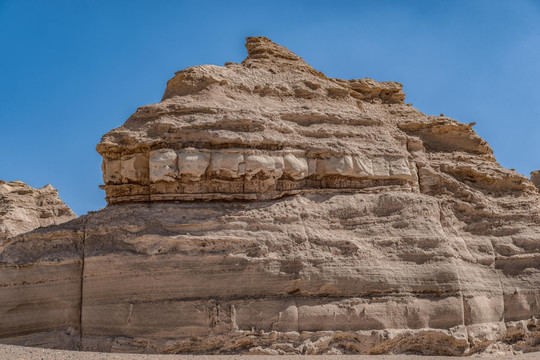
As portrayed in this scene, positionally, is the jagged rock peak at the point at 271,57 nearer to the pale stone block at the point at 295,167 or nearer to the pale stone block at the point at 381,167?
the pale stone block at the point at 295,167

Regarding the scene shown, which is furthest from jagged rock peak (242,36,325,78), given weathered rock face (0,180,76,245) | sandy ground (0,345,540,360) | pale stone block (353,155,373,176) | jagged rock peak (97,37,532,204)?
weathered rock face (0,180,76,245)

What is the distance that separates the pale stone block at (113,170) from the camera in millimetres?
10484

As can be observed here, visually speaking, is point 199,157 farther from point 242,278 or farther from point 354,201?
point 354,201

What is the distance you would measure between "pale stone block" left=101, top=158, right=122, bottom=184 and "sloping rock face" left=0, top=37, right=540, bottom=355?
0.07ft

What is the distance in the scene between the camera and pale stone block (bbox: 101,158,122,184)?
34.4ft

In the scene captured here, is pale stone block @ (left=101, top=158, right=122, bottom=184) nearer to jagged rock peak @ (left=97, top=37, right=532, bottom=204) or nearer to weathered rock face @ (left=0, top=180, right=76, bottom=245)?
jagged rock peak @ (left=97, top=37, right=532, bottom=204)

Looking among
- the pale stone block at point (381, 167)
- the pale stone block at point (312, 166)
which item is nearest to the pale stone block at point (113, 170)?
the pale stone block at point (312, 166)

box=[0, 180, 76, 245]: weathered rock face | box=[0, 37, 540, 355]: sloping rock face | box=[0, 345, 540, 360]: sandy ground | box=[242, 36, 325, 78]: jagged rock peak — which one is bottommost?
box=[0, 345, 540, 360]: sandy ground

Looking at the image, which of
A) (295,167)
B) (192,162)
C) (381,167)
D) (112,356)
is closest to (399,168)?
(381,167)

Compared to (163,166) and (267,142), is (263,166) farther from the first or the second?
(163,166)

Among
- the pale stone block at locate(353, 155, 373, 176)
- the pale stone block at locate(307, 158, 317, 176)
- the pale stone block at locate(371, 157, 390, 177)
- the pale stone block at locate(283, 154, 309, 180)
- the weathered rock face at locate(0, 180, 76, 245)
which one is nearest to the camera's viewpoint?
the pale stone block at locate(283, 154, 309, 180)

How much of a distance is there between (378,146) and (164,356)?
18.2 ft

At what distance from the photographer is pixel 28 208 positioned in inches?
920

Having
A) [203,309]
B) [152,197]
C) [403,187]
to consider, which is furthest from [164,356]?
[403,187]
